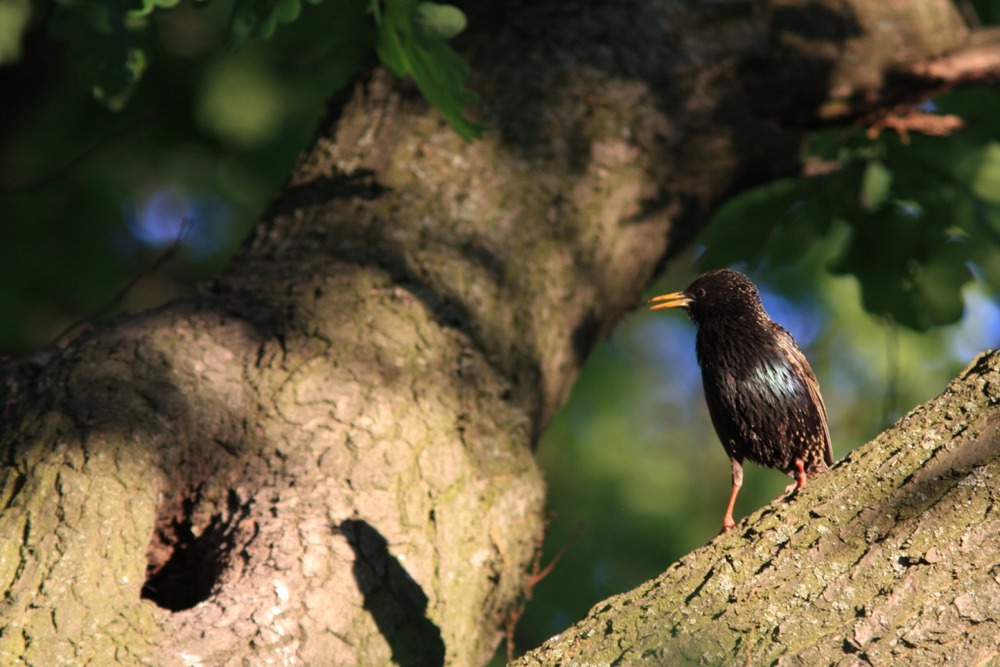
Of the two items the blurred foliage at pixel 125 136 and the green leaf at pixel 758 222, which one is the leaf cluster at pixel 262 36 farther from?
the green leaf at pixel 758 222

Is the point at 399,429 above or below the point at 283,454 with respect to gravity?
below

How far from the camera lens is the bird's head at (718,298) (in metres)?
4.18

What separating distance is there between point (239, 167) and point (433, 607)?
165 inches

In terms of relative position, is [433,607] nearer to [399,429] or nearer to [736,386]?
[399,429]

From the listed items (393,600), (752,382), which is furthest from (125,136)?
(393,600)

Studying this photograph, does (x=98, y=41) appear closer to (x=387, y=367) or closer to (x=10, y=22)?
(x=10, y=22)

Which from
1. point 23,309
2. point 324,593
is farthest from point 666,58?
point 23,309

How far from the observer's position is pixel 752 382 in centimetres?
395

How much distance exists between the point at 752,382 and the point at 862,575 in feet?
6.42

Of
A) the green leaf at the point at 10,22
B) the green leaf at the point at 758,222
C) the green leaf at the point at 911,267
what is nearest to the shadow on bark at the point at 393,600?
the green leaf at the point at 10,22

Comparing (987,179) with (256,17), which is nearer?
(256,17)

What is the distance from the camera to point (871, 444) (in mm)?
2256

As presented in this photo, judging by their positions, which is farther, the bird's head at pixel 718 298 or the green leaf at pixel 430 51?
the bird's head at pixel 718 298

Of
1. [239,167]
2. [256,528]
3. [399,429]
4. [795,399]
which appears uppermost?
[256,528]
